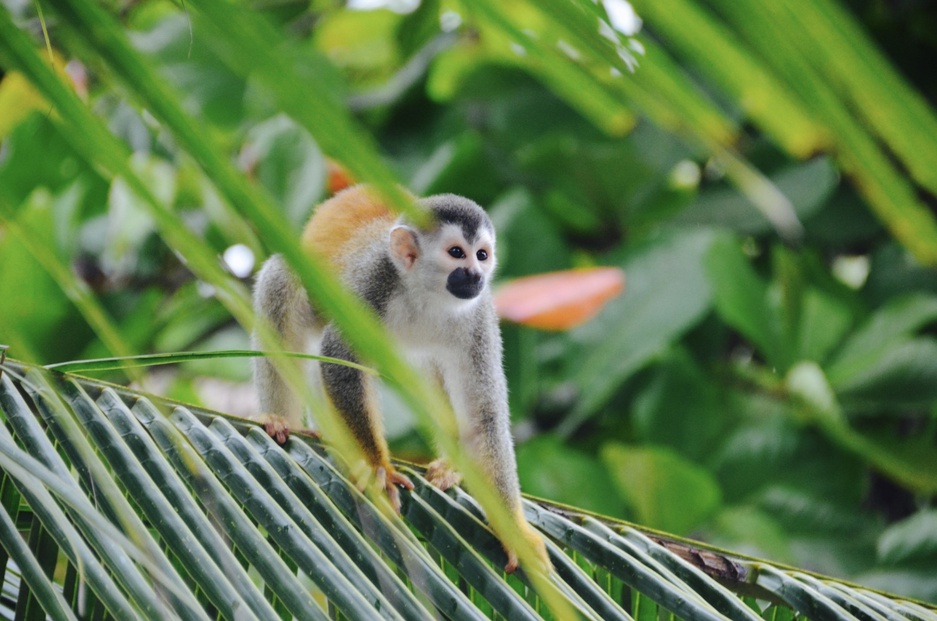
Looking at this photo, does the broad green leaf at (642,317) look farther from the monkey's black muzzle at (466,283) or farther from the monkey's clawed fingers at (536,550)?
the monkey's clawed fingers at (536,550)

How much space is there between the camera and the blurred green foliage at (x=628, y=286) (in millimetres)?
3754

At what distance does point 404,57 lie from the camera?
477 cm

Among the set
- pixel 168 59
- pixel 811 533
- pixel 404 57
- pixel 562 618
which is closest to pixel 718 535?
pixel 811 533

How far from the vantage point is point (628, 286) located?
420 cm

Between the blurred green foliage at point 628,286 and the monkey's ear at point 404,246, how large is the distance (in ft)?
2.98

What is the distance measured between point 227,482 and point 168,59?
11.6 ft

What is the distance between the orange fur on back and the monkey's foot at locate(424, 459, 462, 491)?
0.69 meters

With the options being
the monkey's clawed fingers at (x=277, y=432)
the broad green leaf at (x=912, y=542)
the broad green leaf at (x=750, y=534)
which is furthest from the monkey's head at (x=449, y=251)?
the broad green leaf at (x=912, y=542)

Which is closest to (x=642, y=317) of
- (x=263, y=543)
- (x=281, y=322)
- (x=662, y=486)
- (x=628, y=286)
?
(x=628, y=286)

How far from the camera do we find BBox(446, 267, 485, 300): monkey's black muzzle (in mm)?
2238

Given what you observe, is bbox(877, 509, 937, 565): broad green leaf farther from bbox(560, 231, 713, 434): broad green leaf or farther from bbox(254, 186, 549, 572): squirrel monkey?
bbox(254, 186, 549, 572): squirrel monkey

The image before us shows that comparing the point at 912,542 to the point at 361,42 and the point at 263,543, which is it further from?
the point at 361,42

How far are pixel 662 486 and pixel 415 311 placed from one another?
1681mm

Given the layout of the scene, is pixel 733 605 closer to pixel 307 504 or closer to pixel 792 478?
pixel 307 504
